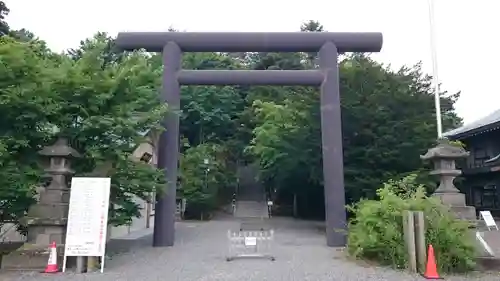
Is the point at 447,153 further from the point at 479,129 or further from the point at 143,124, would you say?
the point at 479,129

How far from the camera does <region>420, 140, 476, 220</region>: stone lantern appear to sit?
913 cm

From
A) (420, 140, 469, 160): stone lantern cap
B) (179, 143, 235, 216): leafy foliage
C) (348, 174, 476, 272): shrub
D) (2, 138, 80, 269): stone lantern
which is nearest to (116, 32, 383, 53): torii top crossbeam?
(420, 140, 469, 160): stone lantern cap

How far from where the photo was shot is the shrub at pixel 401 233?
309 inches

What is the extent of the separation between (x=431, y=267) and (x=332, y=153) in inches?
204

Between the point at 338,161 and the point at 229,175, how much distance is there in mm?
16900

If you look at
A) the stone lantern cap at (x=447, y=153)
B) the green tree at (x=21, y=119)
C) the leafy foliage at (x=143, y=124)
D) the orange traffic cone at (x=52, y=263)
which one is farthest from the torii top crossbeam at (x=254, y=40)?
the orange traffic cone at (x=52, y=263)

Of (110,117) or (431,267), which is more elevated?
(110,117)

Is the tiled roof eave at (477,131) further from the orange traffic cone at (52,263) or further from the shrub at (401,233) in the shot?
the orange traffic cone at (52,263)

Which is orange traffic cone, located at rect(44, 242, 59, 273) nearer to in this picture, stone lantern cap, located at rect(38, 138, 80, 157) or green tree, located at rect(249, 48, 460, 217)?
stone lantern cap, located at rect(38, 138, 80, 157)

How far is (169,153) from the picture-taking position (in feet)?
39.4

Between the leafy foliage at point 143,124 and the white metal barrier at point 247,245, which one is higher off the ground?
the leafy foliage at point 143,124

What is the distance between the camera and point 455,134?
74.0 feet

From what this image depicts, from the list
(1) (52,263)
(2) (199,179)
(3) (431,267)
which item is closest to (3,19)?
(2) (199,179)

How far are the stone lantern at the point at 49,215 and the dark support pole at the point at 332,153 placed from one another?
6.72m
